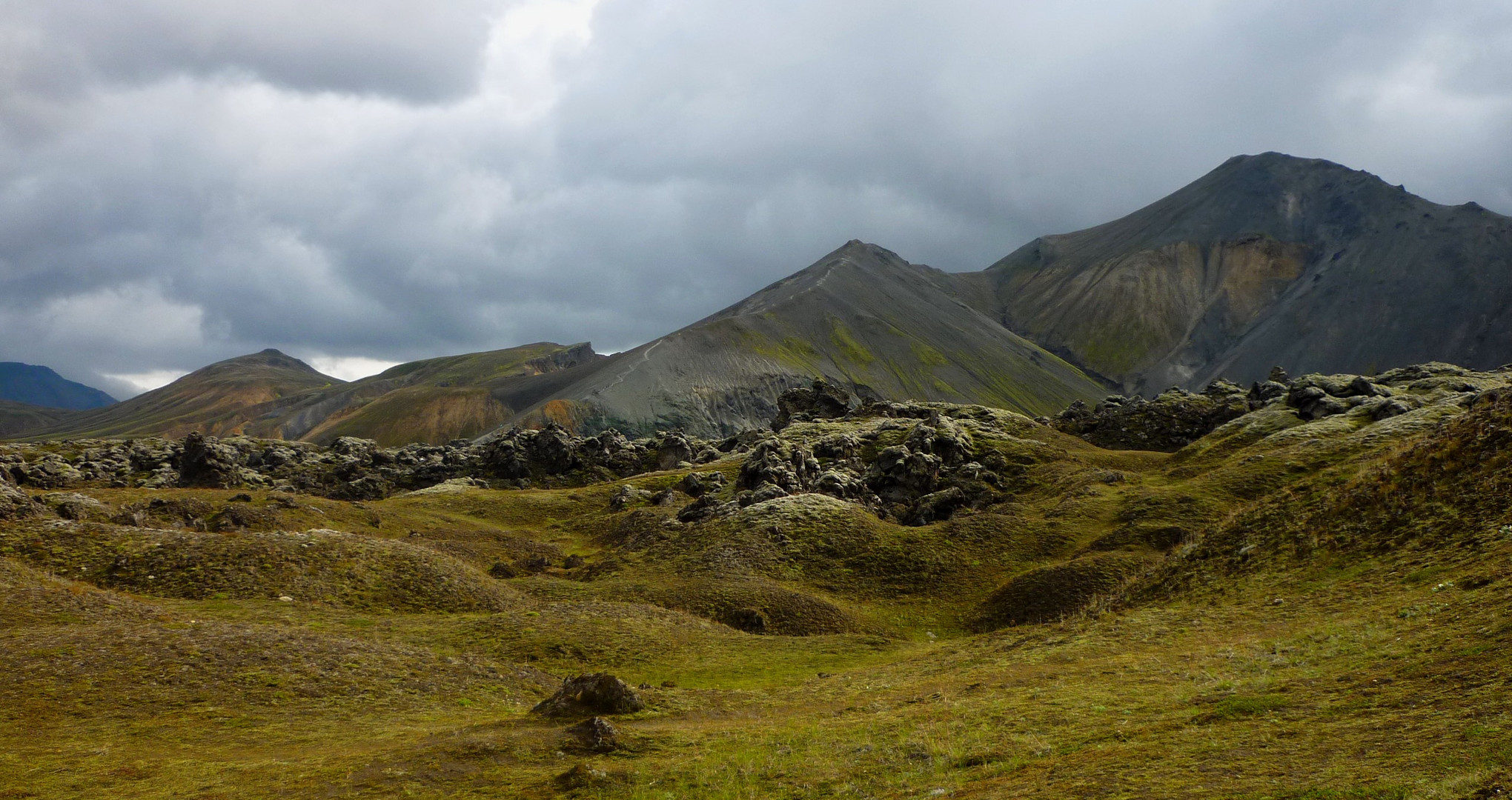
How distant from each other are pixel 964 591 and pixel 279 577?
1706 inches

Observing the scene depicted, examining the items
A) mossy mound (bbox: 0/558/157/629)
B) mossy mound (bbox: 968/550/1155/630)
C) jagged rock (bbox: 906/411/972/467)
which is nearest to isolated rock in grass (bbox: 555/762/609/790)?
mossy mound (bbox: 0/558/157/629)

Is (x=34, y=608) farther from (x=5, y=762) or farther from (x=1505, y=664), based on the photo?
(x=1505, y=664)

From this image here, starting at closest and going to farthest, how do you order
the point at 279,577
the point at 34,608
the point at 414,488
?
the point at 34,608, the point at 279,577, the point at 414,488

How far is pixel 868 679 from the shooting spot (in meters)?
34.9

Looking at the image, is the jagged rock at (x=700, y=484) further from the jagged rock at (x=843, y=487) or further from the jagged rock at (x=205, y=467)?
the jagged rock at (x=205, y=467)

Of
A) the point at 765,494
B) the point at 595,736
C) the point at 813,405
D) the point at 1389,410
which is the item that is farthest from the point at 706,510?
the point at 813,405

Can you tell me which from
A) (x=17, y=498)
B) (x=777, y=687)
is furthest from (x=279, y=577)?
(x=777, y=687)

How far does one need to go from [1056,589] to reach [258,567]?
4777cm

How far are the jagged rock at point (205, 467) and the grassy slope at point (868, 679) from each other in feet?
211

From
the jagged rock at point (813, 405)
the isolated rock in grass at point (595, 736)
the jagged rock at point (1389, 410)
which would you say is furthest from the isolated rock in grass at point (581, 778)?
the jagged rock at point (813, 405)

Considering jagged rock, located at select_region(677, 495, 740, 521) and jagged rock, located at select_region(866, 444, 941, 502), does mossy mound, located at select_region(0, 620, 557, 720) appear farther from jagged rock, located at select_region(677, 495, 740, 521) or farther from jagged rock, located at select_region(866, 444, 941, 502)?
jagged rock, located at select_region(866, 444, 941, 502)

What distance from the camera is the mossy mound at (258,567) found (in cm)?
4497

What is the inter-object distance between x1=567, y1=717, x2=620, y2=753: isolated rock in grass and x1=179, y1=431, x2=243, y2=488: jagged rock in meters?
101

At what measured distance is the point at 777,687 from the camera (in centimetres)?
3522
